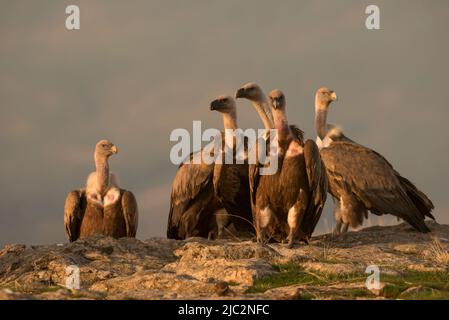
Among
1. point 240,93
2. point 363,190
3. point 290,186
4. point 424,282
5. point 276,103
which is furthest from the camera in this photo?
point 363,190

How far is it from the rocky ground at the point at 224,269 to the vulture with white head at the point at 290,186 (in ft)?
1.66

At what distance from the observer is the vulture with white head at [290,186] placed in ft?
44.8

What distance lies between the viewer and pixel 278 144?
1389cm

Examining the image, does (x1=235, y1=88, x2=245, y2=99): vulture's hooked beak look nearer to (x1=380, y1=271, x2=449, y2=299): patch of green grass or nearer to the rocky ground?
the rocky ground

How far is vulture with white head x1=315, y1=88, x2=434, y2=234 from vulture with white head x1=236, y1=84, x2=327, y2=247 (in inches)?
114

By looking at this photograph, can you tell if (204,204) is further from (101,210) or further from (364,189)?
(364,189)

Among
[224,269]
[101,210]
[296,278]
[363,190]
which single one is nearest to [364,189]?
[363,190]

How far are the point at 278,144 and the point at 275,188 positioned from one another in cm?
67

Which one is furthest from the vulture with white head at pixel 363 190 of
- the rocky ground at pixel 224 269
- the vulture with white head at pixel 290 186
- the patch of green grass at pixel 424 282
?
the patch of green grass at pixel 424 282

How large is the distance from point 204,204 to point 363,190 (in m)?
3.15

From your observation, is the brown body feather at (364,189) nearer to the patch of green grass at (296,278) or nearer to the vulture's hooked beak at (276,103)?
the vulture's hooked beak at (276,103)

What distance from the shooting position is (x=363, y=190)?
671 inches

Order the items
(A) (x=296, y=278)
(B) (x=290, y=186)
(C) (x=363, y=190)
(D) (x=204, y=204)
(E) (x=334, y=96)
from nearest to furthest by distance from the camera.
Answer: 1. (A) (x=296, y=278)
2. (B) (x=290, y=186)
3. (D) (x=204, y=204)
4. (C) (x=363, y=190)
5. (E) (x=334, y=96)
